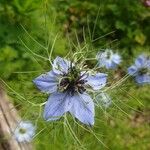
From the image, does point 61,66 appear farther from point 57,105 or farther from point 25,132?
point 25,132

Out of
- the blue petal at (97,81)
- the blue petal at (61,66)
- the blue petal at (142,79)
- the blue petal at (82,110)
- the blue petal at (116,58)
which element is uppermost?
the blue petal at (61,66)

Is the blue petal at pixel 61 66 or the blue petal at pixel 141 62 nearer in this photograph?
the blue petal at pixel 61 66

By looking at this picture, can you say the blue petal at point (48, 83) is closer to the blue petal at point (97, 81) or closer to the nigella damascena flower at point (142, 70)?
the blue petal at point (97, 81)

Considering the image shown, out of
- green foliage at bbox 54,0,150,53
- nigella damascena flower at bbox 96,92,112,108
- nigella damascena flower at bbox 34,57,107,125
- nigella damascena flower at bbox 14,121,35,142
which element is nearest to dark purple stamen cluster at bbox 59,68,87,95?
nigella damascena flower at bbox 34,57,107,125

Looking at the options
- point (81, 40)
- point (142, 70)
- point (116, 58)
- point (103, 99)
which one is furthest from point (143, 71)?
point (81, 40)

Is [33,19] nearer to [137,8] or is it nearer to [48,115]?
[137,8]

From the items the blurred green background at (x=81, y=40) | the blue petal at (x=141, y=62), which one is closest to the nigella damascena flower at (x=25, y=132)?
the blurred green background at (x=81, y=40)

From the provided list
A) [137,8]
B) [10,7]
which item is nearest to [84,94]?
[10,7]
